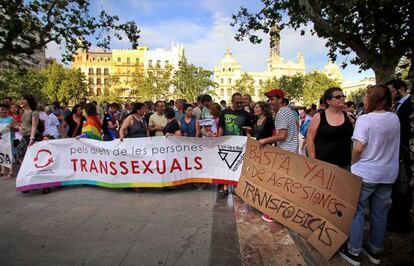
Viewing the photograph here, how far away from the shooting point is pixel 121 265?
10.1ft

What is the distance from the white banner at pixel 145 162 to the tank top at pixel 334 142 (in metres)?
2.00

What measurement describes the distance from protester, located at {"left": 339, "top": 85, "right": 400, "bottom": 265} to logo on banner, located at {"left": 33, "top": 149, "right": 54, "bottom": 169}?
5203mm

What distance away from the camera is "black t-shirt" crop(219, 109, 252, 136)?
17.7 feet

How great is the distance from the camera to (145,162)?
5539 millimetres

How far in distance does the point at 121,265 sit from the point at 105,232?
0.88 m

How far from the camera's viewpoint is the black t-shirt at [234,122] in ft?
17.7

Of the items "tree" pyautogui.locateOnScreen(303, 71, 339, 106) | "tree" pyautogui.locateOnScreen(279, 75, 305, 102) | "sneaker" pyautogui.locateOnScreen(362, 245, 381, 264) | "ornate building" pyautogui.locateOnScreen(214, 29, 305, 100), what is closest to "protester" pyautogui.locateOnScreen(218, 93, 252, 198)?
"sneaker" pyautogui.locateOnScreen(362, 245, 381, 264)

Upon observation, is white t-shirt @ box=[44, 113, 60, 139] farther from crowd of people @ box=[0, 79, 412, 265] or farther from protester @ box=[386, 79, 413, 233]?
protester @ box=[386, 79, 413, 233]

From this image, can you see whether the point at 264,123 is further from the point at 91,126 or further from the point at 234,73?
the point at 234,73

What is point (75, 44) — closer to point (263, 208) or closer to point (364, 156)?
point (263, 208)

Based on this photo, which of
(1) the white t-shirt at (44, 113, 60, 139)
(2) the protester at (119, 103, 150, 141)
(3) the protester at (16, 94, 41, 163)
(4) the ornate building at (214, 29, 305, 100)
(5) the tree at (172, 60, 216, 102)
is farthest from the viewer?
(4) the ornate building at (214, 29, 305, 100)

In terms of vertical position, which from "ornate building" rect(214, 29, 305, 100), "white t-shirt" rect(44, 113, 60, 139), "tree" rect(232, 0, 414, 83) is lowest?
"white t-shirt" rect(44, 113, 60, 139)

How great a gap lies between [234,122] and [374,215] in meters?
2.81

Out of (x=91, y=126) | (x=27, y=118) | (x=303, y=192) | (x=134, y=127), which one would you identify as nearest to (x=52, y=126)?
(x=27, y=118)
